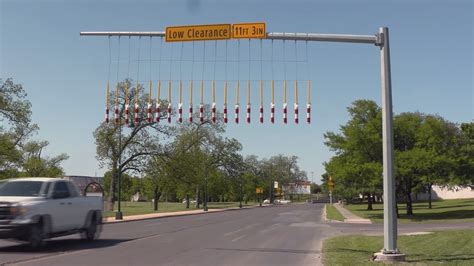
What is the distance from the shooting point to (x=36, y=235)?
14484 mm

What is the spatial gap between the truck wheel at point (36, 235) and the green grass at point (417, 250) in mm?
7618

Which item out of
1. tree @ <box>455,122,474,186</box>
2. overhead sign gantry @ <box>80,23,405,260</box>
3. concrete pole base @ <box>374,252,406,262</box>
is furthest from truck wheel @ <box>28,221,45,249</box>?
tree @ <box>455,122,474,186</box>

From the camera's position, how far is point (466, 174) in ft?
127

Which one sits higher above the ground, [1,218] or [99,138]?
[99,138]

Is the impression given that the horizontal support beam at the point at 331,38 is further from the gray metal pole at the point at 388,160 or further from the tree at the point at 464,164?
the tree at the point at 464,164

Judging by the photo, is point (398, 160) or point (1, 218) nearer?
point (1, 218)

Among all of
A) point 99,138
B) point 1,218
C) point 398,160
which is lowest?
point 1,218

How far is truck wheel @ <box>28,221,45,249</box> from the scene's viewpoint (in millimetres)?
14344

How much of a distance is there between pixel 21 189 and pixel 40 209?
109 centimetres

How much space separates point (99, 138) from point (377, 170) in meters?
34.3

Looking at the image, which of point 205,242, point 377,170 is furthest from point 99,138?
point 205,242

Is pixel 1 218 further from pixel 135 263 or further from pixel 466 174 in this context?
pixel 466 174

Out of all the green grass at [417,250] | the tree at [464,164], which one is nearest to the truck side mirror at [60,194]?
the green grass at [417,250]

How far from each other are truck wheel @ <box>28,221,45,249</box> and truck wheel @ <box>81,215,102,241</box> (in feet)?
10.0
